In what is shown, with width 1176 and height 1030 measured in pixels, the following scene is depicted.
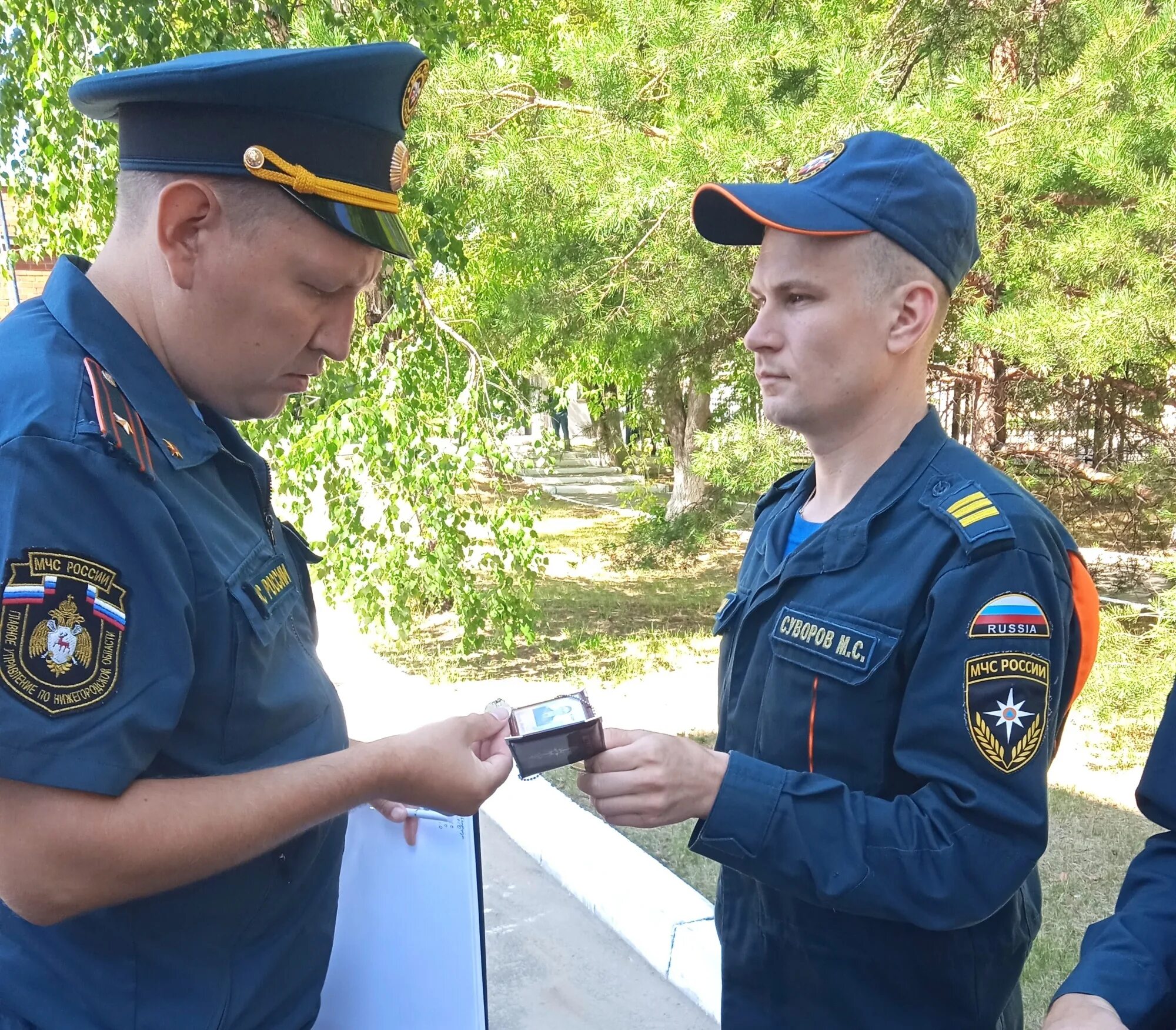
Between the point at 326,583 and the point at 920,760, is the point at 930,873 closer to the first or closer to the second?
the point at 920,760

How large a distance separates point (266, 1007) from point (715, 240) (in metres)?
1.46

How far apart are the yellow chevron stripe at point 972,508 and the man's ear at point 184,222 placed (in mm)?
1034

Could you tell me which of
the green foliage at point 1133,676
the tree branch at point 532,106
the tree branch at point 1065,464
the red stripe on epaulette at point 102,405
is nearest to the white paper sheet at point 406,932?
the red stripe on epaulette at point 102,405

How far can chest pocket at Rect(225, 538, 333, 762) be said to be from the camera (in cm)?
122

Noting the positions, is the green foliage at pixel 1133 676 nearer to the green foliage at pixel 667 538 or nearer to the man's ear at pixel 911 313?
the man's ear at pixel 911 313

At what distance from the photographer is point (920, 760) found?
1.39 m

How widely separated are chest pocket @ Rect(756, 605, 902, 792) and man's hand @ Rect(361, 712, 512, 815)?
425 mm

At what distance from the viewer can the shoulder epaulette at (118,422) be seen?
1078 millimetres

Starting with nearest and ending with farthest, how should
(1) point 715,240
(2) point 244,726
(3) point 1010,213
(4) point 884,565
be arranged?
1. (2) point 244,726
2. (4) point 884,565
3. (1) point 715,240
4. (3) point 1010,213

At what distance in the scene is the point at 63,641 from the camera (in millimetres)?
1004

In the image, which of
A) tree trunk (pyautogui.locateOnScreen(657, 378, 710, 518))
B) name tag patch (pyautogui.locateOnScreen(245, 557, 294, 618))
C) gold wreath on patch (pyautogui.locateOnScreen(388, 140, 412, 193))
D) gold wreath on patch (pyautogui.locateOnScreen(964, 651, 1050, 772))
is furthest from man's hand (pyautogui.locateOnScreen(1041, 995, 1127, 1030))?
tree trunk (pyautogui.locateOnScreen(657, 378, 710, 518))

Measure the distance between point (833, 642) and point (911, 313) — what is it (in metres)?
0.53

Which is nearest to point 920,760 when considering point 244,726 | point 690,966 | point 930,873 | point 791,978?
point 930,873

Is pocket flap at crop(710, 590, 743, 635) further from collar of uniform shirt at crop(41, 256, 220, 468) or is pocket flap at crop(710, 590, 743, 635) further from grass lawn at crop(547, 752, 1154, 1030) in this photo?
grass lawn at crop(547, 752, 1154, 1030)
